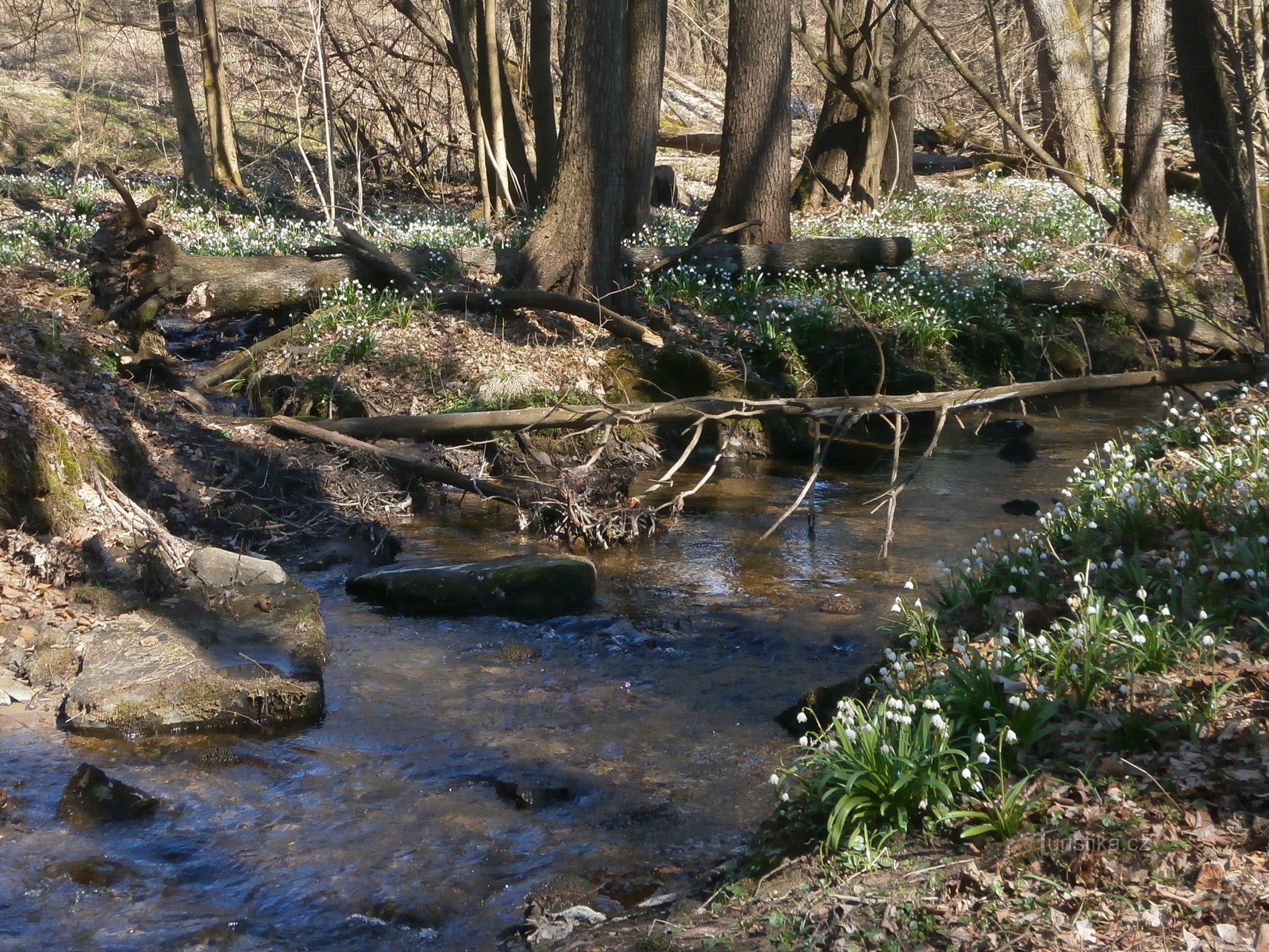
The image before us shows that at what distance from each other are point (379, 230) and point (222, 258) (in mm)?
4795

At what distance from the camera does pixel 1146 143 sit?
17.5 meters

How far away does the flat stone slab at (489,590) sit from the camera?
841 cm

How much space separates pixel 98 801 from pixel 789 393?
369 inches

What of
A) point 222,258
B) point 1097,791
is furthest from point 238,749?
point 222,258

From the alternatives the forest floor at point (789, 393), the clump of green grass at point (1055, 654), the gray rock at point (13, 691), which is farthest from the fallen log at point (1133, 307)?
the gray rock at point (13, 691)

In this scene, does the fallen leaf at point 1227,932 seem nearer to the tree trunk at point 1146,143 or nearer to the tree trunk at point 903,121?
the tree trunk at point 1146,143

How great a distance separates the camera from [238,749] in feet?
20.4

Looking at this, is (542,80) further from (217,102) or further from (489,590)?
(489,590)

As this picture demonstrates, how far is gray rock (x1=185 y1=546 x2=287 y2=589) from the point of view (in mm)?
7875

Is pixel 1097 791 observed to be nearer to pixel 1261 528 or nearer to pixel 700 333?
pixel 1261 528

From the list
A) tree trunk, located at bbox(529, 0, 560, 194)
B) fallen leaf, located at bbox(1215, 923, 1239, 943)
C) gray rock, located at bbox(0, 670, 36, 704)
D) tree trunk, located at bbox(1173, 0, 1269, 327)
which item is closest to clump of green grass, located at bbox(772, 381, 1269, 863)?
fallen leaf, located at bbox(1215, 923, 1239, 943)

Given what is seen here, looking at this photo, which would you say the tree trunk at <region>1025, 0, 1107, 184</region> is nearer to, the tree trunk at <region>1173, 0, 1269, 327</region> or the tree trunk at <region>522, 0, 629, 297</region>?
the tree trunk at <region>522, 0, 629, 297</region>

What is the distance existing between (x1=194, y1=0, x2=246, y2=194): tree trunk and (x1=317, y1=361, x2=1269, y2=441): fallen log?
529 inches

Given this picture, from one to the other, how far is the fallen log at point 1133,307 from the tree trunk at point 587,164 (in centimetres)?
528
